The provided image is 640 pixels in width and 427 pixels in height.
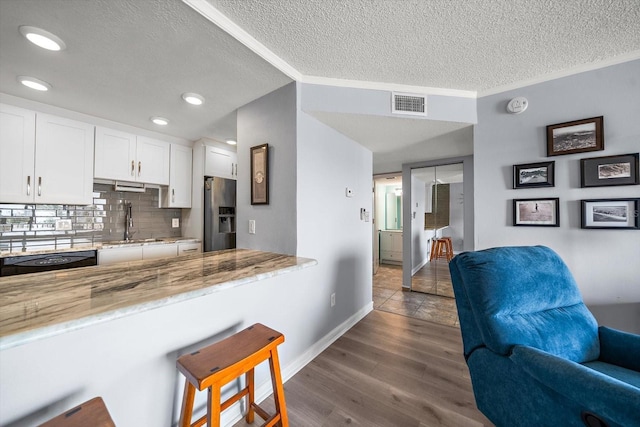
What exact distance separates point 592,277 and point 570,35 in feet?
Result: 5.67

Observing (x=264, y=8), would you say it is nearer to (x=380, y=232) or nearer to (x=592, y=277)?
(x=592, y=277)

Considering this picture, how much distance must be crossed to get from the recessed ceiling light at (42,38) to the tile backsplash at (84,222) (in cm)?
189

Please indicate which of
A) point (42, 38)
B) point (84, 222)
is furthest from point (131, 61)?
point (84, 222)

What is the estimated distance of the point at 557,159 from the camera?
6.36 ft

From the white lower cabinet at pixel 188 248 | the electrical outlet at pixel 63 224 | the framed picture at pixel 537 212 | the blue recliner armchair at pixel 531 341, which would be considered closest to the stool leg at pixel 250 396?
the blue recliner armchair at pixel 531 341

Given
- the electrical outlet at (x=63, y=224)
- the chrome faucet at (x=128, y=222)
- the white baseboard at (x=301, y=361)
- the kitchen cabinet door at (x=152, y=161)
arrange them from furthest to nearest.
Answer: the chrome faucet at (x=128, y=222) → the kitchen cabinet door at (x=152, y=161) → the electrical outlet at (x=63, y=224) → the white baseboard at (x=301, y=361)

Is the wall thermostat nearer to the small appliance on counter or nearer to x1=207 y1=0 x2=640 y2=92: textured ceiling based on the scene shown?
x1=207 y1=0 x2=640 y2=92: textured ceiling

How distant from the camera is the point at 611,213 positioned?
1.76 meters

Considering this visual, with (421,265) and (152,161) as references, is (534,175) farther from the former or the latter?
(152,161)

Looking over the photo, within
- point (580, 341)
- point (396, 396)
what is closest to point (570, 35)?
point (580, 341)

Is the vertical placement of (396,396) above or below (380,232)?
below

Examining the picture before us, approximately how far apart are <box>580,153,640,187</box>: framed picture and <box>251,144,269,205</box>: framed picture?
2.48 meters

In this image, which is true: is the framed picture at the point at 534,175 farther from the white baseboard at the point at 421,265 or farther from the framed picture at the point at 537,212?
the white baseboard at the point at 421,265

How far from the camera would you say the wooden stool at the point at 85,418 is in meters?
0.69
